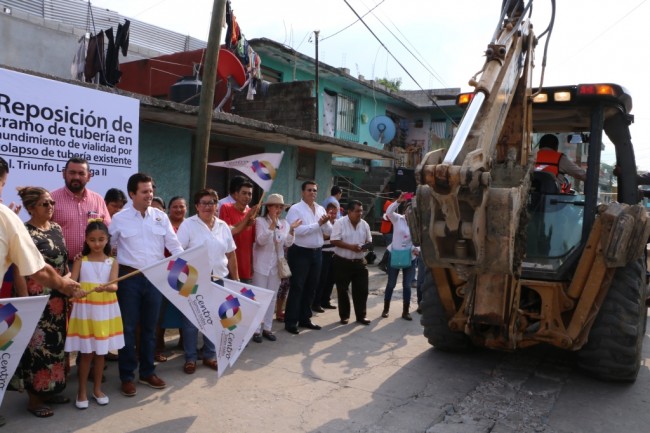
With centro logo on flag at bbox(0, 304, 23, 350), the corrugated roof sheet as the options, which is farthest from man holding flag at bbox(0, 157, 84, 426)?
the corrugated roof sheet

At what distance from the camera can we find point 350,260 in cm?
724

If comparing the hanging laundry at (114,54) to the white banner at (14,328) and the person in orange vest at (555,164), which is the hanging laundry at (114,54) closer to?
the white banner at (14,328)

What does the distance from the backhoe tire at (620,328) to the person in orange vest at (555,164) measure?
1143mm

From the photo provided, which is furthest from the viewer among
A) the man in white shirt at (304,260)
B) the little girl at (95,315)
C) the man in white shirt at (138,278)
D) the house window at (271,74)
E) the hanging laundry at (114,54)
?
the house window at (271,74)

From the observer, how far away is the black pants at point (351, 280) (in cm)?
722

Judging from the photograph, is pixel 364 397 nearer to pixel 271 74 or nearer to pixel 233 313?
pixel 233 313

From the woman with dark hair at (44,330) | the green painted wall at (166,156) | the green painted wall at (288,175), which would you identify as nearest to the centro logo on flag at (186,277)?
the woman with dark hair at (44,330)

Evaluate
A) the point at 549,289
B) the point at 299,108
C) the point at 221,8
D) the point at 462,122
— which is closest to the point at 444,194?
the point at 462,122

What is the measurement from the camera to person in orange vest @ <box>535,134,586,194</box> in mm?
5586

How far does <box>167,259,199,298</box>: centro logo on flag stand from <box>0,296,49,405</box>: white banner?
0.92 meters

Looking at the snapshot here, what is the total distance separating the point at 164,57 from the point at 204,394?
423 inches

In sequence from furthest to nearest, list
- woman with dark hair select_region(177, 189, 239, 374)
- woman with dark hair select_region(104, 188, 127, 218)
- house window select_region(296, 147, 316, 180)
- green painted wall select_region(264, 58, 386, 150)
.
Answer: green painted wall select_region(264, 58, 386, 150) < house window select_region(296, 147, 316, 180) < woman with dark hair select_region(104, 188, 127, 218) < woman with dark hair select_region(177, 189, 239, 374)

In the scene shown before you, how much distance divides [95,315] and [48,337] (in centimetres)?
35

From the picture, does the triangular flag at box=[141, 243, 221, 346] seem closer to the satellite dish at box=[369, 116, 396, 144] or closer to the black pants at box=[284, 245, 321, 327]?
the black pants at box=[284, 245, 321, 327]
